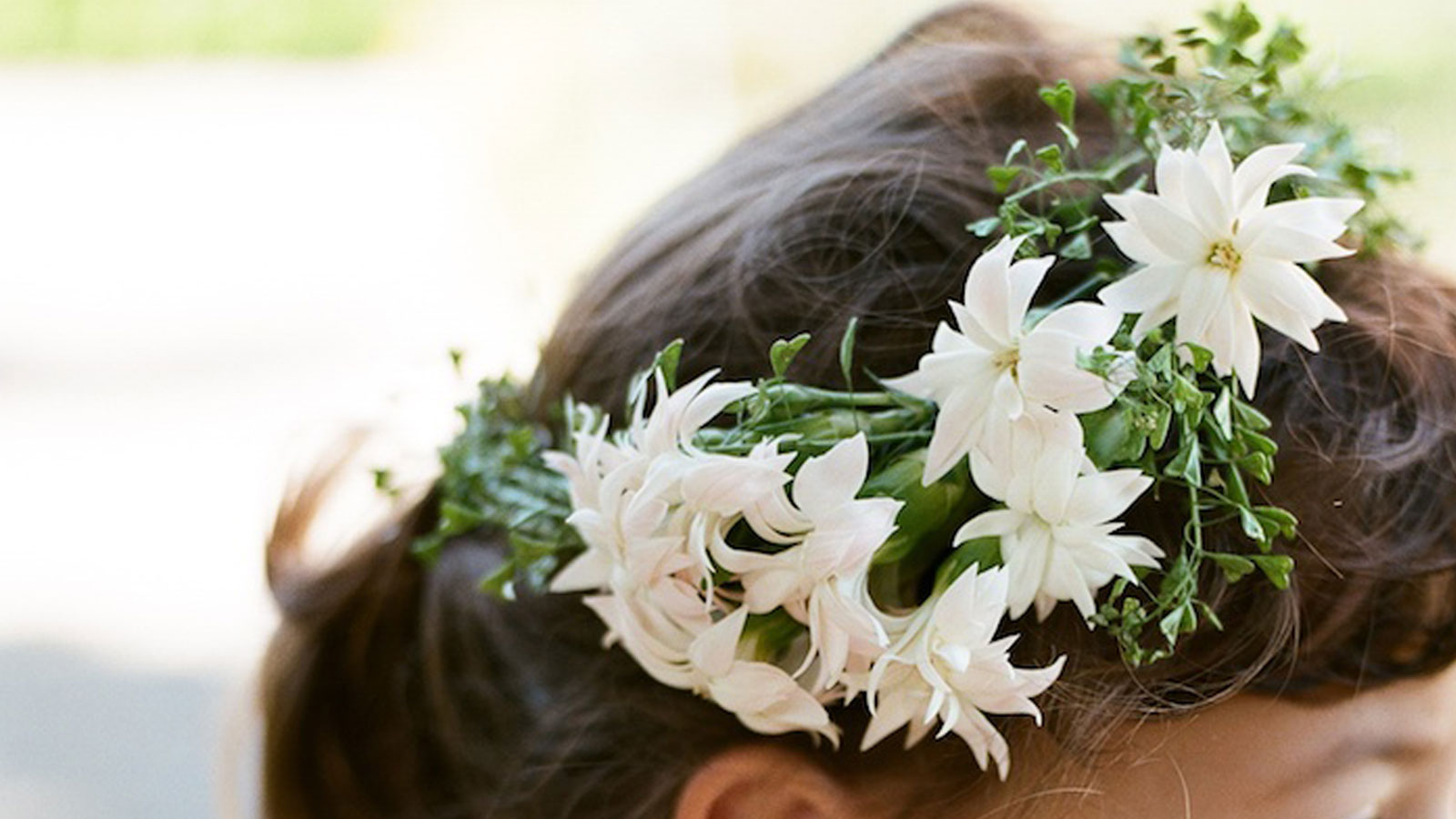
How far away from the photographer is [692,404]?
809 millimetres

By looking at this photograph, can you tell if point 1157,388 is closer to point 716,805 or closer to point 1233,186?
point 1233,186

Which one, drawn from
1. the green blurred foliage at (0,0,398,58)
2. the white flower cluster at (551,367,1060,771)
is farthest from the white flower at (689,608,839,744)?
the green blurred foliage at (0,0,398,58)

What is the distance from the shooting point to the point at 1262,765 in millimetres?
899

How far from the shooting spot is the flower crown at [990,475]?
78 centimetres

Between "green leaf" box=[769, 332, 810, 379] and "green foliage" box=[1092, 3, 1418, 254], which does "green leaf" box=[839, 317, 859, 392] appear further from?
"green foliage" box=[1092, 3, 1418, 254]

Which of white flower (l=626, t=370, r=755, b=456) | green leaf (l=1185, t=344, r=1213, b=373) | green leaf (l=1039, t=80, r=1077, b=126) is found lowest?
green leaf (l=1185, t=344, r=1213, b=373)

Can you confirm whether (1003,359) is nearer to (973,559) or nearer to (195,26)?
(973,559)

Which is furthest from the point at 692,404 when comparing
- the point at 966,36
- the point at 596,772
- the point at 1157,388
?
the point at 966,36

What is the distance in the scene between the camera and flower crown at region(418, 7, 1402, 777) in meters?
0.78

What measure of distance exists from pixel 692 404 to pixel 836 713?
205 millimetres

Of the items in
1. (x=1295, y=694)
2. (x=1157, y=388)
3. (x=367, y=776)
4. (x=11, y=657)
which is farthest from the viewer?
(x=11, y=657)

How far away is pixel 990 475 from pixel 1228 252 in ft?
0.46

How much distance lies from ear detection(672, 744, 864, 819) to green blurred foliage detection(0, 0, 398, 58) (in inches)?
82.8


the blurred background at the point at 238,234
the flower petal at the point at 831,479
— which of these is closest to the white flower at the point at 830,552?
the flower petal at the point at 831,479
